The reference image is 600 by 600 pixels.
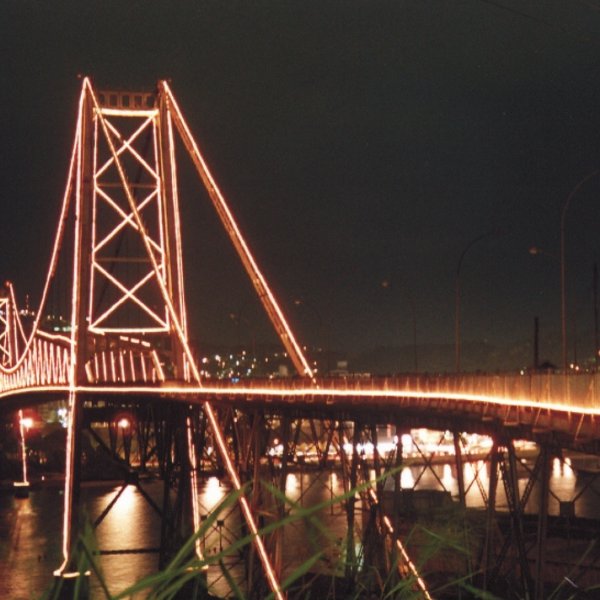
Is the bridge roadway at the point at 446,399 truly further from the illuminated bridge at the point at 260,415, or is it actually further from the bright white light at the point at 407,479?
the bright white light at the point at 407,479

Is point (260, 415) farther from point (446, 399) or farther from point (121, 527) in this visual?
point (121, 527)

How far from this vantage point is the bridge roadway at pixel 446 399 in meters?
20.4

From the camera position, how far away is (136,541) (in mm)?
71438

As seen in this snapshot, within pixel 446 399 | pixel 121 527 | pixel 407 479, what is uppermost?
pixel 446 399

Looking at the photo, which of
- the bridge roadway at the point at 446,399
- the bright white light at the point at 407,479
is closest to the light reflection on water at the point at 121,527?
the bright white light at the point at 407,479

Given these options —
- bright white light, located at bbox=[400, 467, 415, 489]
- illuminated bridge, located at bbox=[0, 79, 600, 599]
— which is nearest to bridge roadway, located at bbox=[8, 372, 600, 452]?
illuminated bridge, located at bbox=[0, 79, 600, 599]

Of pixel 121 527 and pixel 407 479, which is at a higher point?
pixel 121 527

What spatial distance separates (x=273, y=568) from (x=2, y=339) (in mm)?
87548

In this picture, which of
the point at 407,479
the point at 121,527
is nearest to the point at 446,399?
the point at 121,527

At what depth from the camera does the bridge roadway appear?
20422 mm

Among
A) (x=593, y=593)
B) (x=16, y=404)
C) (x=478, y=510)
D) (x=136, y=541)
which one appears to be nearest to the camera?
(x=593, y=593)

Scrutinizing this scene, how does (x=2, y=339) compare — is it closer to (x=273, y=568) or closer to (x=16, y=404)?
(x=16, y=404)

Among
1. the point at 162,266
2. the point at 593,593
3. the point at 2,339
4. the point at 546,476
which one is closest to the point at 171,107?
the point at 162,266

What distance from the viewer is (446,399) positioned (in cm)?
2788
